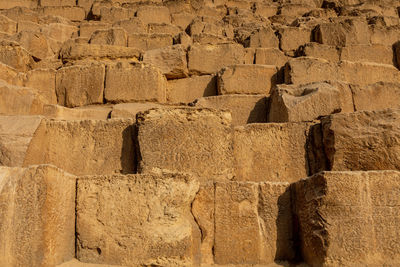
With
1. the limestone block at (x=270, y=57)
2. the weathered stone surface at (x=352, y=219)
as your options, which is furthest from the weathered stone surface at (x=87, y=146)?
the limestone block at (x=270, y=57)

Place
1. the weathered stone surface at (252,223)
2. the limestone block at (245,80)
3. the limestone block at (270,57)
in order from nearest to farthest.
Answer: the weathered stone surface at (252,223) < the limestone block at (245,80) < the limestone block at (270,57)

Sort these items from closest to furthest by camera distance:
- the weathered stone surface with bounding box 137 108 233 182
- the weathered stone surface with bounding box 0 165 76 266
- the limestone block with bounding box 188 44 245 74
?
the weathered stone surface with bounding box 0 165 76 266
the weathered stone surface with bounding box 137 108 233 182
the limestone block with bounding box 188 44 245 74

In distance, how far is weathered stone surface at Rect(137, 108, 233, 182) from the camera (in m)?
3.49

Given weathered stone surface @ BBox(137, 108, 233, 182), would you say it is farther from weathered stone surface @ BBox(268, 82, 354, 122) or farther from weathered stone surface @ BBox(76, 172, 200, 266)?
weathered stone surface @ BBox(268, 82, 354, 122)

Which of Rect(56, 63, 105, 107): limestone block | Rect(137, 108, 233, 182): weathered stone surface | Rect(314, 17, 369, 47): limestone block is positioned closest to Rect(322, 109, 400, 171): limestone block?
Rect(137, 108, 233, 182): weathered stone surface

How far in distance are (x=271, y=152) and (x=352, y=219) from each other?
109 cm

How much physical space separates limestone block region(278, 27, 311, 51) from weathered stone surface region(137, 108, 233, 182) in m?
4.24

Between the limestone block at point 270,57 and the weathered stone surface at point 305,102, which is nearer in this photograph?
the weathered stone surface at point 305,102

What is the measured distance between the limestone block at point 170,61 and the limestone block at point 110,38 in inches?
49.5

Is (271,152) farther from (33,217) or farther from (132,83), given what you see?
(132,83)

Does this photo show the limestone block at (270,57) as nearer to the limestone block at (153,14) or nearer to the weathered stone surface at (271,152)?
the weathered stone surface at (271,152)

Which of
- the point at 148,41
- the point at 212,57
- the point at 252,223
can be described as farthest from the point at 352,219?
the point at 148,41

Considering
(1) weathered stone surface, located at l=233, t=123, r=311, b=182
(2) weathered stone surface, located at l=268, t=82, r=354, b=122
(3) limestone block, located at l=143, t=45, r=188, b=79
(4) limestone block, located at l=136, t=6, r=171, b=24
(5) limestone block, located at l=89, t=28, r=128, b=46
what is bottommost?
(1) weathered stone surface, located at l=233, t=123, r=311, b=182

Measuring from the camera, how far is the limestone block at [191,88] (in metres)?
5.69
